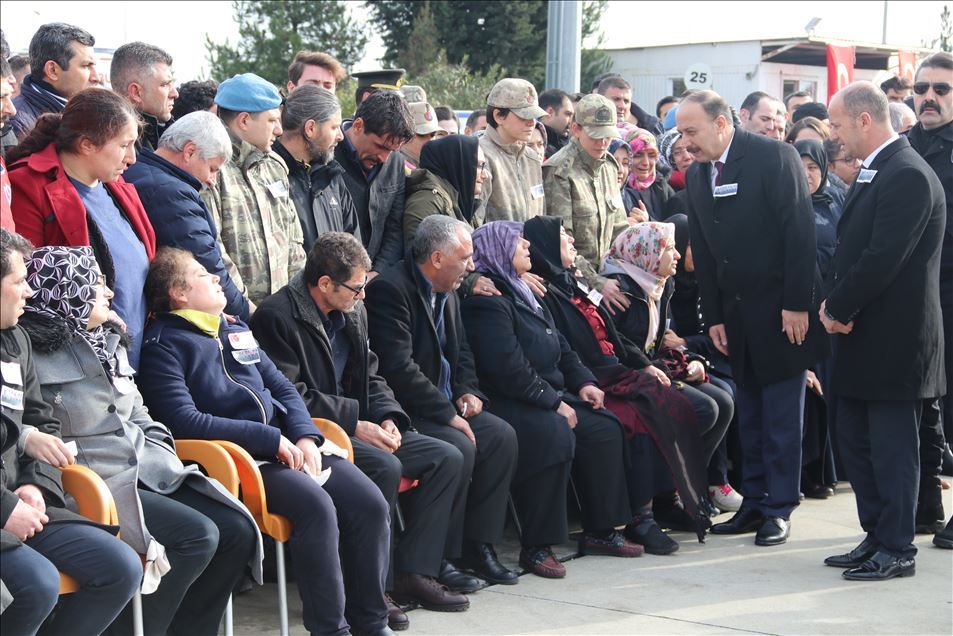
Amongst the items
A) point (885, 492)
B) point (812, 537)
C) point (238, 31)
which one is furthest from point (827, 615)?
point (238, 31)

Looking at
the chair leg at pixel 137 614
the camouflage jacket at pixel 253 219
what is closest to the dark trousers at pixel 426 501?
the camouflage jacket at pixel 253 219

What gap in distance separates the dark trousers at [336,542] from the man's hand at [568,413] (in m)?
1.39

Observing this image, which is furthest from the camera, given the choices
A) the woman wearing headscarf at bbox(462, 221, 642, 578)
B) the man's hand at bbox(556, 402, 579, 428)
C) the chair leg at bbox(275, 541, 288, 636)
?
the man's hand at bbox(556, 402, 579, 428)

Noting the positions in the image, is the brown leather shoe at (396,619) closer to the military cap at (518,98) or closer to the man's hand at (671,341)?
the man's hand at (671,341)

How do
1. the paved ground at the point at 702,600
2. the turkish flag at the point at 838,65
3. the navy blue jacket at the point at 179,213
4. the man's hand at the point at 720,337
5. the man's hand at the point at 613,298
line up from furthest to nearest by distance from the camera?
the turkish flag at the point at 838,65, the man's hand at the point at 613,298, the man's hand at the point at 720,337, the paved ground at the point at 702,600, the navy blue jacket at the point at 179,213

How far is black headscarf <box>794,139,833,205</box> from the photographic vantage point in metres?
7.18

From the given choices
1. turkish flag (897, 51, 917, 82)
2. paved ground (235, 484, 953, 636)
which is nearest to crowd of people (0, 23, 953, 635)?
paved ground (235, 484, 953, 636)

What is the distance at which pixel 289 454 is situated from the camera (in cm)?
435

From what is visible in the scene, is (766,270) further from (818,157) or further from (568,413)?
(818,157)

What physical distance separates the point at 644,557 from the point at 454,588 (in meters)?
1.12

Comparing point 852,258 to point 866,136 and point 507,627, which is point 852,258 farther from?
point 507,627

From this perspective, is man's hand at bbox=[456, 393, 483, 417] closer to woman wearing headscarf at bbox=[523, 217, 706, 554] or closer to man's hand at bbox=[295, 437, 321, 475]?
woman wearing headscarf at bbox=[523, 217, 706, 554]

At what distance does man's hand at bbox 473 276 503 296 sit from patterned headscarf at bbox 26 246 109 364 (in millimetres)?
2236

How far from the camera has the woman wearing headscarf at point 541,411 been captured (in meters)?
5.57
